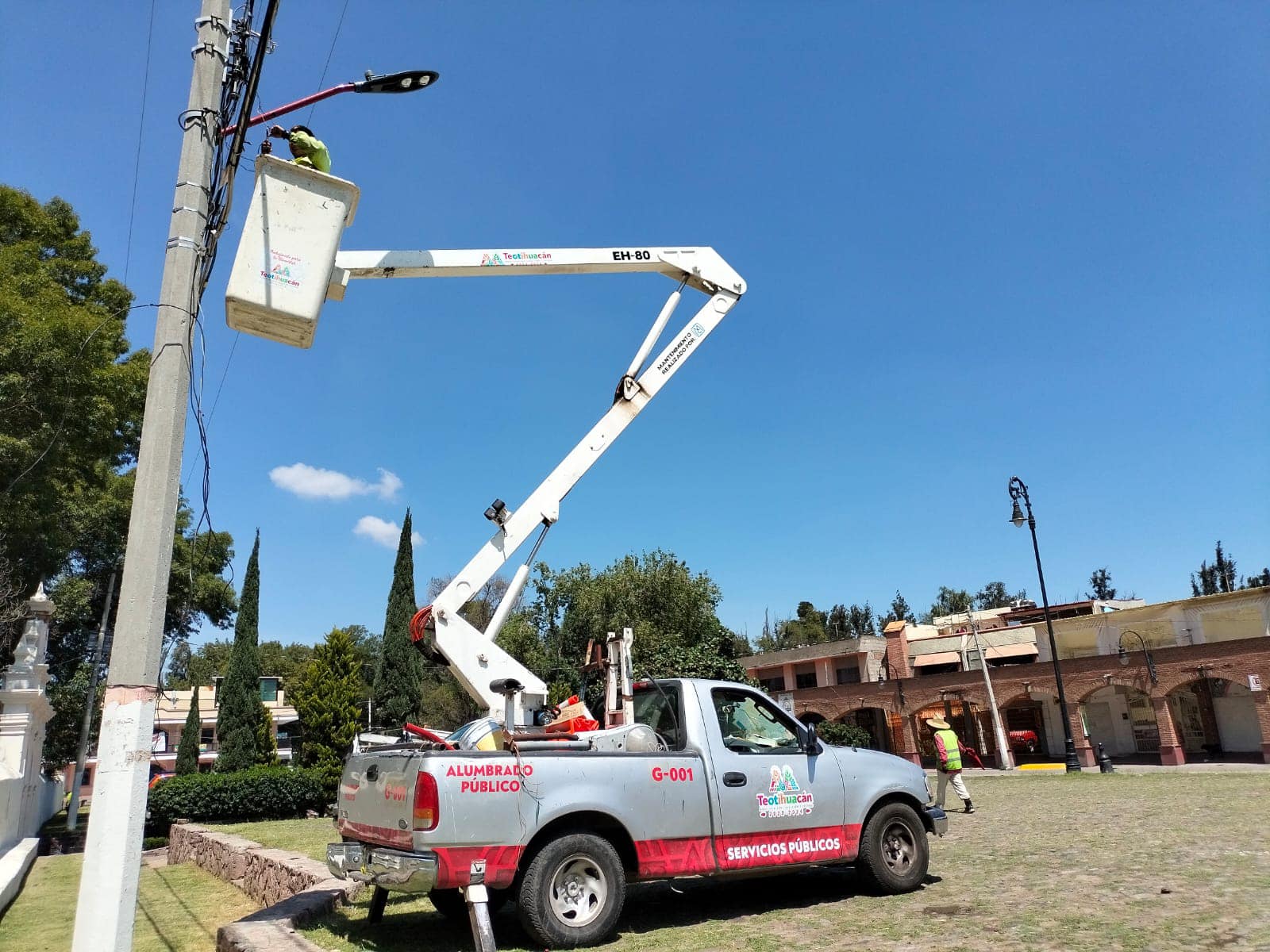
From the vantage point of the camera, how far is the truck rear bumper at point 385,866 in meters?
5.31

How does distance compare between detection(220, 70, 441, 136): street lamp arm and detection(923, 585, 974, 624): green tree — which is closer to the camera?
detection(220, 70, 441, 136): street lamp arm

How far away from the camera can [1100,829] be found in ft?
34.9

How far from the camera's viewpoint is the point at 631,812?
611cm

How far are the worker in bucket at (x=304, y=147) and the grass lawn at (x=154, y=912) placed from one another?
5499mm

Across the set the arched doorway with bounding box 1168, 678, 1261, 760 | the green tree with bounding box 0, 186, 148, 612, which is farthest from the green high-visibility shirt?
the arched doorway with bounding box 1168, 678, 1261, 760

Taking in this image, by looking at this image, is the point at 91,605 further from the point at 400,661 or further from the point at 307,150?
the point at 307,150

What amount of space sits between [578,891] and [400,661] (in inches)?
909

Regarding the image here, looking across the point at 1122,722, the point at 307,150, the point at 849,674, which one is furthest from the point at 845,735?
the point at 307,150

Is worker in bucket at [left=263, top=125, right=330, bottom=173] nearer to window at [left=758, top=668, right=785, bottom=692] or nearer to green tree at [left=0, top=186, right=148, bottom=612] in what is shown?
green tree at [left=0, top=186, right=148, bottom=612]

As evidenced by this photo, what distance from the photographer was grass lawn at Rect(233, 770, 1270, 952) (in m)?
5.59

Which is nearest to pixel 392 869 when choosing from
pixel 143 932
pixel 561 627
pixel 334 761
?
pixel 143 932

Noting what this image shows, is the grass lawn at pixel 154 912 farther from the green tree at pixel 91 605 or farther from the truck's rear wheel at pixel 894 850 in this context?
the green tree at pixel 91 605

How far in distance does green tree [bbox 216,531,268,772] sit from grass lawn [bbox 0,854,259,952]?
11599mm

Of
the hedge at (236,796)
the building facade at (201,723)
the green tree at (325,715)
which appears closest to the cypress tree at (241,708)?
the green tree at (325,715)
